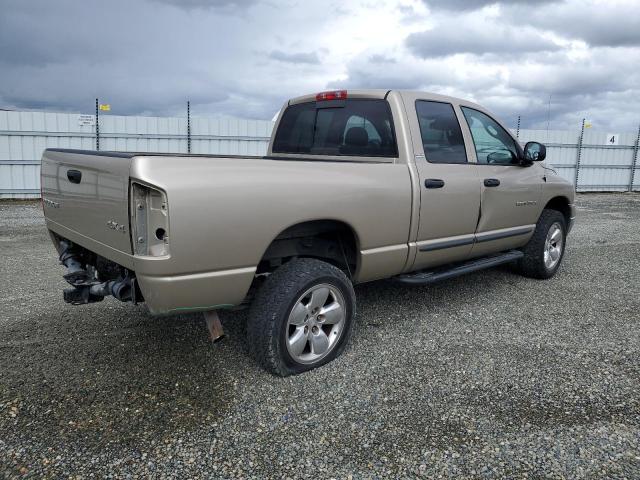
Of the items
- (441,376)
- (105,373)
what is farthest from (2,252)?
(441,376)

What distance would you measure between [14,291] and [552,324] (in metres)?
4.90

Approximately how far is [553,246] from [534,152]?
4.13 ft

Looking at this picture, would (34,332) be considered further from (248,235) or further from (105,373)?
(248,235)

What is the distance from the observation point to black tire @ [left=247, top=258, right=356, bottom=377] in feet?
10.0

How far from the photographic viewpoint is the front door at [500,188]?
4.48 meters

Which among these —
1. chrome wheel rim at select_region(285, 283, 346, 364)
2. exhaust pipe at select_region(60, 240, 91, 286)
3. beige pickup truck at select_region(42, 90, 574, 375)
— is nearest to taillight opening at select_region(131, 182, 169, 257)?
beige pickup truck at select_region(42, 90, 574, 375)

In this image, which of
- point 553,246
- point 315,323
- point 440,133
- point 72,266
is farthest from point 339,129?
point 553,246

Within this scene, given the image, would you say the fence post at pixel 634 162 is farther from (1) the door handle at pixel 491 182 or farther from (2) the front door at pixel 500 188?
(1) the door handle at pixel 491 182

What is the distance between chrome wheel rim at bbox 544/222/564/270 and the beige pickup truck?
2.08ft

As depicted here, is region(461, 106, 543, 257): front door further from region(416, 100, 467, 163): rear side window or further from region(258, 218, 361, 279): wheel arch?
region(258, 218, 361, 279): wheel arch

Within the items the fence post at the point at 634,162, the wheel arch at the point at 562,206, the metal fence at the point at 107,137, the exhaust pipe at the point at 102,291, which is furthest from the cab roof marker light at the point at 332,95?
the fence post at the point at 634,162

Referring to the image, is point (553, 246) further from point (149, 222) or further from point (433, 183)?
point (149, 222)

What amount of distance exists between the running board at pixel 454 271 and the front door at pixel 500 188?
83 mm

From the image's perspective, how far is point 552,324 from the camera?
425 centimetres
